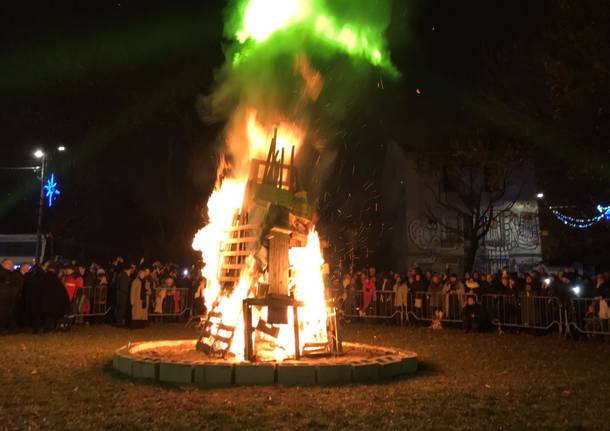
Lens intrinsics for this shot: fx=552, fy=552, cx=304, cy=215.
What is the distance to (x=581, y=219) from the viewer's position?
29828mm

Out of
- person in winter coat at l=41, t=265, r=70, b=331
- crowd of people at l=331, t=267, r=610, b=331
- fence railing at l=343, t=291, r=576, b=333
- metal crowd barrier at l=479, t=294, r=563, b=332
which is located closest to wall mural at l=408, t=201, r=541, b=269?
crowd of people at l=331, t=267, r=610, b=331

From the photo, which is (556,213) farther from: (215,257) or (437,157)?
(215,257)

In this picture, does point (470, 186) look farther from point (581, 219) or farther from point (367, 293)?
point (367, 293)

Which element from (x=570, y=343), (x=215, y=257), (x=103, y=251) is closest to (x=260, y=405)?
(x=215, y=257)

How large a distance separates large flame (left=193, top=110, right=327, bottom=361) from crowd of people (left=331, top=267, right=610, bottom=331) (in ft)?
27.1

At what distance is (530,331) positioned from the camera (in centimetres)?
1712

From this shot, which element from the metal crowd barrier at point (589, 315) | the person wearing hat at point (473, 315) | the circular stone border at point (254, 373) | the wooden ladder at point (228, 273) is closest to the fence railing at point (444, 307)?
the metal crowd barrier at point (589, 315)

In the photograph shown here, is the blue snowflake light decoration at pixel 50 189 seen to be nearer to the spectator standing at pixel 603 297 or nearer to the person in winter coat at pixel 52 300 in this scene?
the person in winter coat at pixel 52 300

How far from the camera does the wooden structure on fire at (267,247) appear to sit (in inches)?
389

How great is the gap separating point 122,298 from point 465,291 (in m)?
11.4

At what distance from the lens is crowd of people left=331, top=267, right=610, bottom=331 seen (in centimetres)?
1599

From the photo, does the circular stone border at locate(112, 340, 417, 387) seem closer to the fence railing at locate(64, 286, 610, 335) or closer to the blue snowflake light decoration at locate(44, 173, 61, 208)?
the fence railing at locate(64, 286, 610, 335)

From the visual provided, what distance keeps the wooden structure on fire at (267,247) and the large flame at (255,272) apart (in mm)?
153

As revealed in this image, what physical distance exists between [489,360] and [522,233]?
2216cm
